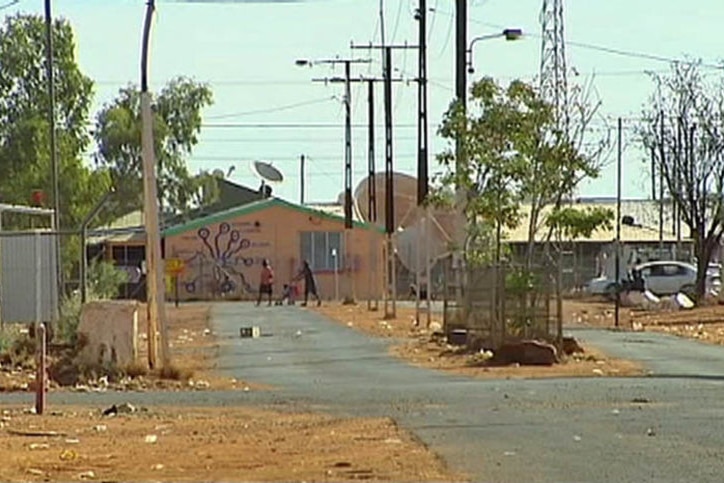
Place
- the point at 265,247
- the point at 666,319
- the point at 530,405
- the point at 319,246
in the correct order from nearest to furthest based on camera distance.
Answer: the point at 530,405
the point at 666,319
the point at 265,247
the point at 319,246

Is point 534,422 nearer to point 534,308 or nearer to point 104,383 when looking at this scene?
point 104,383

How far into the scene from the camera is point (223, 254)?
83.4 metres

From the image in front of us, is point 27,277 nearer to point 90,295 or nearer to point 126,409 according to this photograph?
point 90,295

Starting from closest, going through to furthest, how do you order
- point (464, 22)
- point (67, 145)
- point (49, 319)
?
point (49, 319) < point (464, 22) < point (67, 145)

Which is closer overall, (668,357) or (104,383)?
(104,383)

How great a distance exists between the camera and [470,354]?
32594mm

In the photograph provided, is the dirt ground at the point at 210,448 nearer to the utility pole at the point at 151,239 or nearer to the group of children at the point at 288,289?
the utility pole at the point at 151,239

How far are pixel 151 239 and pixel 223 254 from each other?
180ft

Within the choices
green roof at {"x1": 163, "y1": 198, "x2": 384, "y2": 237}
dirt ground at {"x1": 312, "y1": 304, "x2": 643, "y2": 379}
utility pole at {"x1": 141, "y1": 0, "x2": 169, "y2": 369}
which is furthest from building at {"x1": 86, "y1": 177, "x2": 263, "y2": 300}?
utility pole at {"x1": 141, "y1": 0, "x2": 169, "y2": 369}

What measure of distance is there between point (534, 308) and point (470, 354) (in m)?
1.73

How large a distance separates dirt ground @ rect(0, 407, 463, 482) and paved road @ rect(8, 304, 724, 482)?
574 mm

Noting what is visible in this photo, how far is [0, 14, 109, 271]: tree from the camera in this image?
205ft

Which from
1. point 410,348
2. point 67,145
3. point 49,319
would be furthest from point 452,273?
point 67,145

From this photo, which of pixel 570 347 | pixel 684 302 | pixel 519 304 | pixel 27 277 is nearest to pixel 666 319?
pixel 684 302
